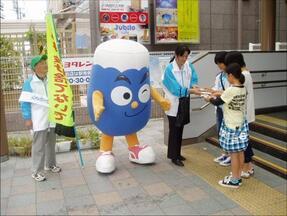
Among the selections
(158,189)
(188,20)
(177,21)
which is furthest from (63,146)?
(188,20)

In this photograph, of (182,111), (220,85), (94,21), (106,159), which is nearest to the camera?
(220,85)

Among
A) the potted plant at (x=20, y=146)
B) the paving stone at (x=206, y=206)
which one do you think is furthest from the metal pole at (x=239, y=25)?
the paving stone at (x=206, y=206)

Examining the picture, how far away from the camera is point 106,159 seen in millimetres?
5438

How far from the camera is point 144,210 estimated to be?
421 centimetres

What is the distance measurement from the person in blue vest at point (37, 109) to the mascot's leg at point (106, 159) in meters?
0.83

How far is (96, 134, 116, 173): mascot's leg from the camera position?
212 inches

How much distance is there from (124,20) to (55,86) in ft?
20.2

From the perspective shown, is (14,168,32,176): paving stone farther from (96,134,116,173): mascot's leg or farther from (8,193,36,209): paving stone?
(96,134,116,173): mascot's leg

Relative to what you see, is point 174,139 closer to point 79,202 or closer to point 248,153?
point 248,153

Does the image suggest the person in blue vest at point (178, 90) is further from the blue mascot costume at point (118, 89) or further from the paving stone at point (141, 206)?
the paving stone at point (141, 206)

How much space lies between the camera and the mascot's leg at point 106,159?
17.6 ft

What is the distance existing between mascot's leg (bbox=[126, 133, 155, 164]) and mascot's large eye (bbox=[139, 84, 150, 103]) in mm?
784

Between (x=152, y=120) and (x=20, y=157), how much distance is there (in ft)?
12.4

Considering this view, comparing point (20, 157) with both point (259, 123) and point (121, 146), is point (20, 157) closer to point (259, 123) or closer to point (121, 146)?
point (121, 146)
